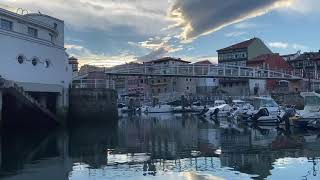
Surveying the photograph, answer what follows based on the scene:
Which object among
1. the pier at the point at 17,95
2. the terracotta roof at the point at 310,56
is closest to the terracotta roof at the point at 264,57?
the terracotta roof at the point at 310,56

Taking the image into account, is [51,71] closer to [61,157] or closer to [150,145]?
[150,145]

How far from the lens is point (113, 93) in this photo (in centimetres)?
5569

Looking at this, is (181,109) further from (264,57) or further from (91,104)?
(91,104)

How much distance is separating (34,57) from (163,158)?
24.6 metres

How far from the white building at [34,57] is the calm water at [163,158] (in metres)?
8.58

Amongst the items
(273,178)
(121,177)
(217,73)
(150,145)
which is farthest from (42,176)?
(217,73)

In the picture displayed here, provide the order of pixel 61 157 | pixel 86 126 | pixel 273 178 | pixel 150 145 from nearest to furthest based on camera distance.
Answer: pixel 273 178, pixel 61 157, pixel 150 145, pixel 86 126

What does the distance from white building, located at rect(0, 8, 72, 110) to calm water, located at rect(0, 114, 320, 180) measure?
8.58 meters

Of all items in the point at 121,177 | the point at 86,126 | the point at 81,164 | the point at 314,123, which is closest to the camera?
the point at 121,177

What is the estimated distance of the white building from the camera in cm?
4112

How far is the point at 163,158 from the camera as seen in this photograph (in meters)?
23.3

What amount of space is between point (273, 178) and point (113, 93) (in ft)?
131

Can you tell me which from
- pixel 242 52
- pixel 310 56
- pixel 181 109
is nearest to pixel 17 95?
pixel 181 109

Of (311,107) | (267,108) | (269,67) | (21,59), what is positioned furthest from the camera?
(269,67)
